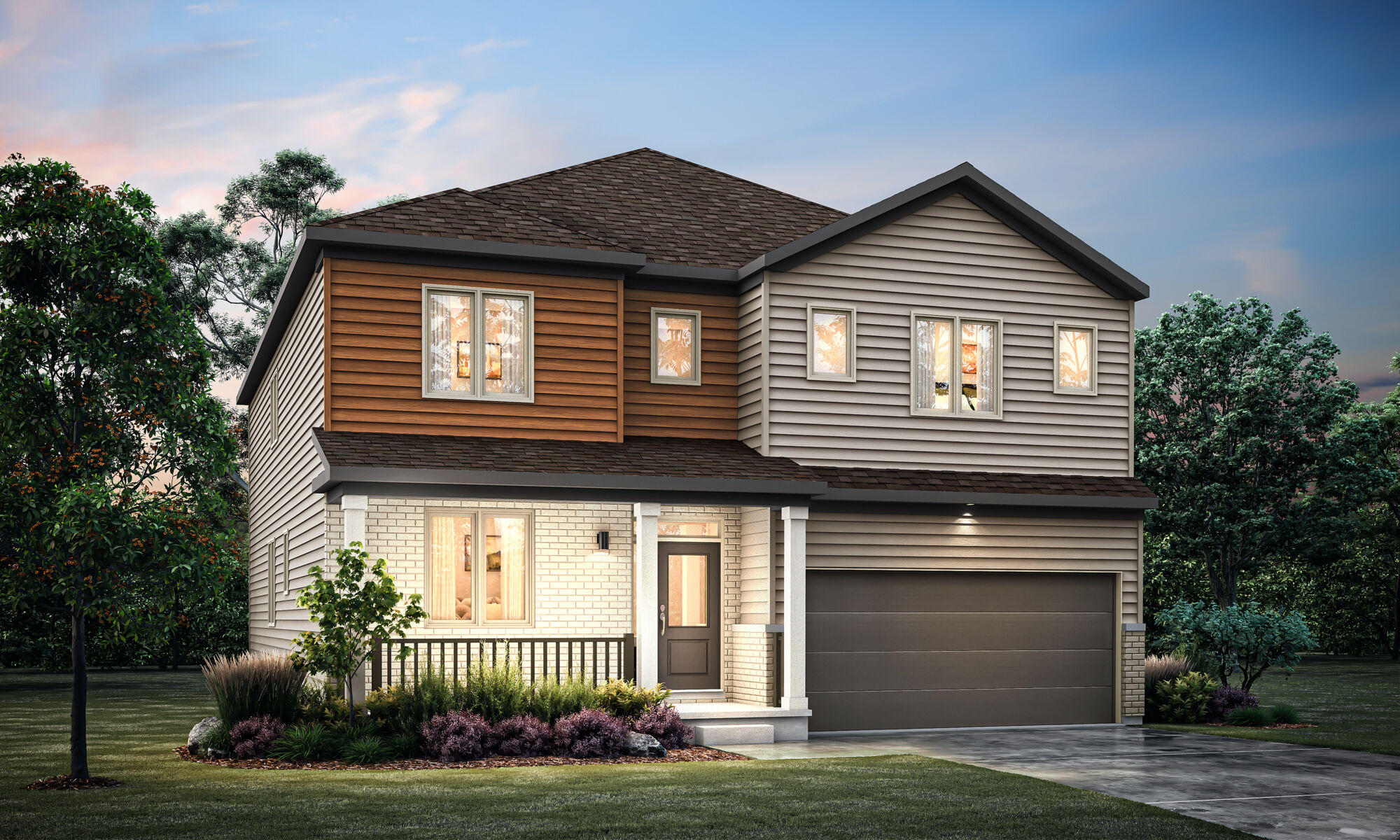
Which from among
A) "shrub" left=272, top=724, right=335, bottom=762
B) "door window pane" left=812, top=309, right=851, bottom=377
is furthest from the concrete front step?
"door window pane" left=812, top=309, right=851, bottom=377

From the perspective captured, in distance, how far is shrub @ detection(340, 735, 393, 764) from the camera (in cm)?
1284

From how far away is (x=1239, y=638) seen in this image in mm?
18875

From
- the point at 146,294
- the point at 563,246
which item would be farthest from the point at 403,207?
the point at 146,294

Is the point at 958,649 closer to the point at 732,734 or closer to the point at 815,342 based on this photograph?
the point at 732,734

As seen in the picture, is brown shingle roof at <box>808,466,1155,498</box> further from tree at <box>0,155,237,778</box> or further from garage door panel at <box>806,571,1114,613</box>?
tree at <box>0,155,237,778</box>

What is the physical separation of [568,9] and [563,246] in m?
13.4

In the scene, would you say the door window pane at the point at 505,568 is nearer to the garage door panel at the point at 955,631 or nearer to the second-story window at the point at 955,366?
the garage door panel at the point at 955,631

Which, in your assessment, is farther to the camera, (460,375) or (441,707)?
(460,375)

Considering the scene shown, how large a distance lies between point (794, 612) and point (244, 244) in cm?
2942

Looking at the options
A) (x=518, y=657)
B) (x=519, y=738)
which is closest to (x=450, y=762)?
(x=519, y=738)

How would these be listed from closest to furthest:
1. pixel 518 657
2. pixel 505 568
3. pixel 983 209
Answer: pixel 518 657 < pixel 505 568 < pixel 983 209

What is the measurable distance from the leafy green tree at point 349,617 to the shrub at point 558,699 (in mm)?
1580

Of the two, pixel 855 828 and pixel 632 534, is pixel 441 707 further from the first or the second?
pixel 855 828

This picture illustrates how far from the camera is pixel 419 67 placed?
27109 millimetres
